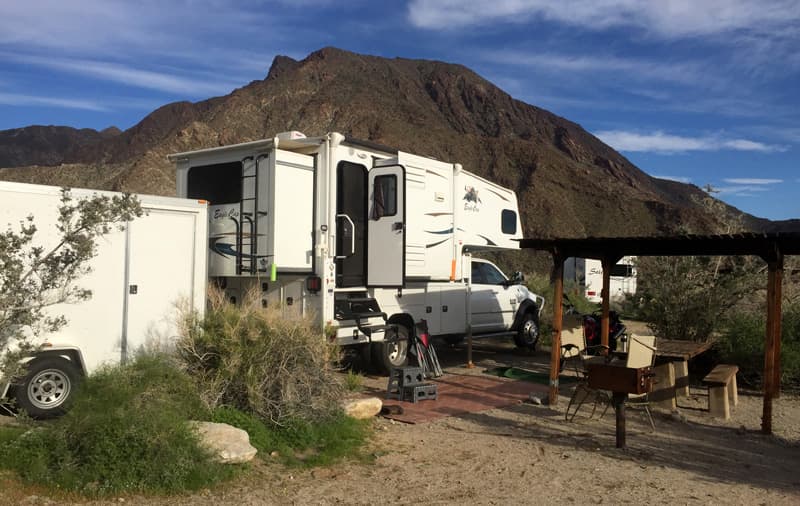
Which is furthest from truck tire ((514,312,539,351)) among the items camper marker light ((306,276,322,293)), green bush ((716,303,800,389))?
camper marker light ((306,276,322,293))

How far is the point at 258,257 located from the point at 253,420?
11.0 feet

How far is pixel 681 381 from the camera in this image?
31.3 ft

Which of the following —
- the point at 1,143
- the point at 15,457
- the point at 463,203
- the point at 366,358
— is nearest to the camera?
the point at 15,457

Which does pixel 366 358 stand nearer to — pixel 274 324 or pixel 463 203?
pixel 463 203

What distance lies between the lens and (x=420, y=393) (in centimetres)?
899

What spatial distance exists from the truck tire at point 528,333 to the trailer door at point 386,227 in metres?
4.55

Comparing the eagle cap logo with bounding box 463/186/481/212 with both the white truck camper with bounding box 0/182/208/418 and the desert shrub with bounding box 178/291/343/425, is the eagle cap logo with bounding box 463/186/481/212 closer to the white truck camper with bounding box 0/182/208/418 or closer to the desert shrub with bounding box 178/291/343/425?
Answer: the white truck camper with bounding box 0/182/208/418

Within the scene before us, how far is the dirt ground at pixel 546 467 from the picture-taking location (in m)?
5.52

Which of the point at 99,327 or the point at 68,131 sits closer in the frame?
the point at 99,327

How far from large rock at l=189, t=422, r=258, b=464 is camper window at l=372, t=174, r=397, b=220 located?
16.1 ft

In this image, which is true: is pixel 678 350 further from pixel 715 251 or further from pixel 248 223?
pixel 248 223

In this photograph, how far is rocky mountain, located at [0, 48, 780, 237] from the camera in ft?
160

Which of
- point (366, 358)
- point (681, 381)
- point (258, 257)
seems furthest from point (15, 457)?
point (681, 381)

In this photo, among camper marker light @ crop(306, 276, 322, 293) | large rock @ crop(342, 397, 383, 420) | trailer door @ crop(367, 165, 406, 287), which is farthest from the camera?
trailer door @ crop(367, 165, 406, 287)
